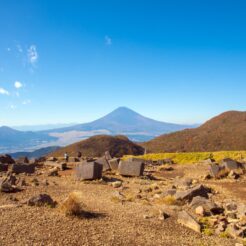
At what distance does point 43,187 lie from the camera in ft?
61.6

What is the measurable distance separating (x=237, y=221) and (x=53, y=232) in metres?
7.12

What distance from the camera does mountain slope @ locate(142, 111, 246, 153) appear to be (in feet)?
279

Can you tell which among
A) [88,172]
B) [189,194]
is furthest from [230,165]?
[189,194]

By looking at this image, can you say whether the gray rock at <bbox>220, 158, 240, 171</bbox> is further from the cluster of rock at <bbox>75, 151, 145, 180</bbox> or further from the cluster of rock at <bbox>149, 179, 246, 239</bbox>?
the cluster of rock at <bbox>149, 179, 246, 239</bbox>

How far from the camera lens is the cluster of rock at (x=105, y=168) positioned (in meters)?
22.0

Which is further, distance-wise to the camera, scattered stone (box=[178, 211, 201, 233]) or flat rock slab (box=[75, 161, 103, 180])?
flat rock slab (box=[75, 161, 103, 180])

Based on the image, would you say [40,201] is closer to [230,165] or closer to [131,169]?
[131,169]

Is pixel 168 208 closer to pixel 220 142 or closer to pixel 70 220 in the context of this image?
pixel 70 220

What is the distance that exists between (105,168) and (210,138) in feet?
229

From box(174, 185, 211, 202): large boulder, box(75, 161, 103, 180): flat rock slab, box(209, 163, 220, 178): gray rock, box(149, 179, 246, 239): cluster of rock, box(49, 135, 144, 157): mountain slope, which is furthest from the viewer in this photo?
box(49, 135, 144, 157): mountain slope

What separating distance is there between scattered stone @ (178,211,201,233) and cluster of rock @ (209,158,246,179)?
1396cm

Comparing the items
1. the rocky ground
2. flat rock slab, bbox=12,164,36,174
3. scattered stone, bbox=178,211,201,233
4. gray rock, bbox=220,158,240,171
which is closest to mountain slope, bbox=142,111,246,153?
gray rock, bbox=220,158,240,171

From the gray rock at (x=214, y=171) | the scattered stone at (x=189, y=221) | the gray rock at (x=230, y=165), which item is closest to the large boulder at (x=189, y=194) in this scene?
the scattered stone at (x=189, y=221)

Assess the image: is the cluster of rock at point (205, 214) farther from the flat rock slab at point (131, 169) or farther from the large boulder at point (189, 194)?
the flat rock slab at point (131, 169)
